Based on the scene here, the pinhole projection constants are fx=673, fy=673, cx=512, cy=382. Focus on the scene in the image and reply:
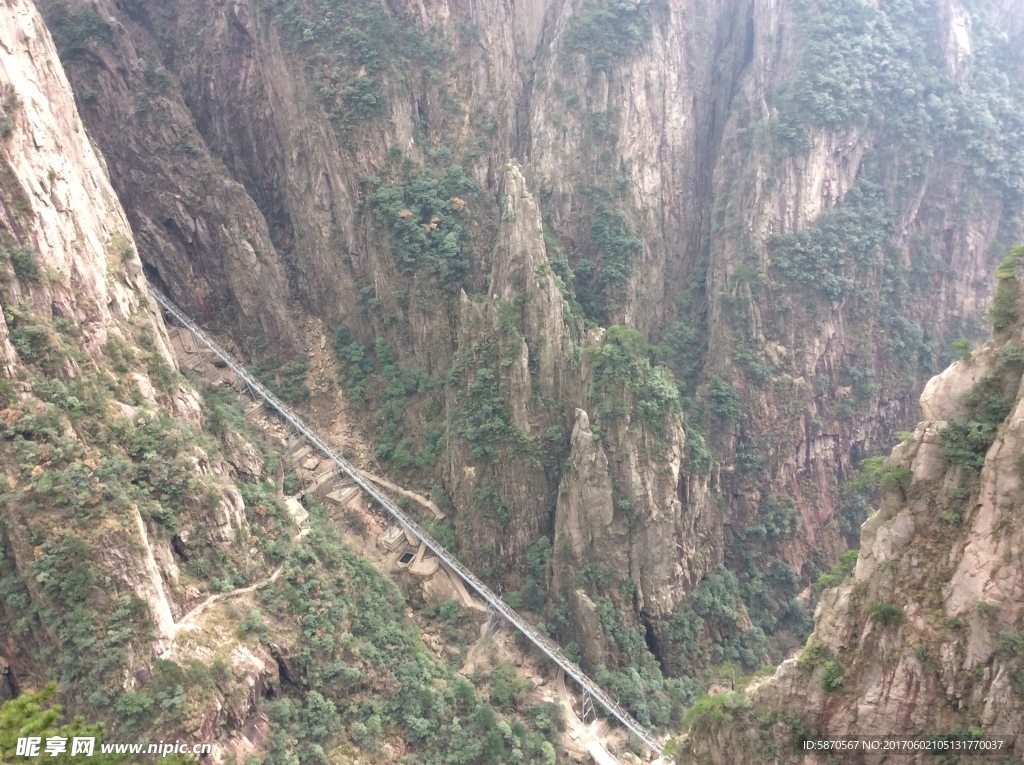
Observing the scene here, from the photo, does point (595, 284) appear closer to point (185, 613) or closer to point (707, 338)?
point (707, 338)

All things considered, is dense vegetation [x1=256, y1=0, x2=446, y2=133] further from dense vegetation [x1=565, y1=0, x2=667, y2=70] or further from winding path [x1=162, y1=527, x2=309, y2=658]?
winding path [x1=162, y1=527, x2=309, y2=658]

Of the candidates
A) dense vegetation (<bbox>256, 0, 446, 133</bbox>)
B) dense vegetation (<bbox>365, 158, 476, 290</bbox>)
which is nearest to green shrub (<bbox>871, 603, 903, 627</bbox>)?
dense vegetation (<bbox>365, 158, 476, 290</bbox>)

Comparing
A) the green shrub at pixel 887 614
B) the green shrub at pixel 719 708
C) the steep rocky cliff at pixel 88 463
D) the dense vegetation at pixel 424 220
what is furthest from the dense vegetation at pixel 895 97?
the steep rocky cliff at pixel 88 463

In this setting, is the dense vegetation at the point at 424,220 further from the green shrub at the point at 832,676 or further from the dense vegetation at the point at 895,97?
the green shrub at the point at 832,676

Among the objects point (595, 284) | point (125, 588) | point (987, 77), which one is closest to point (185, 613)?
point (125, 588)

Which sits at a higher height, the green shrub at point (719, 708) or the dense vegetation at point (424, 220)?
the dense vegetation at point (424, 220)

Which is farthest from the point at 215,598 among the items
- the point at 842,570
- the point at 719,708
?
the point at 842,570
